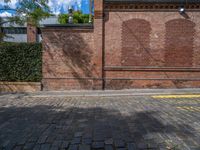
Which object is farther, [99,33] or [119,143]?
[99,33]

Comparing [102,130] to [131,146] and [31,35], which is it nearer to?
[131,146]

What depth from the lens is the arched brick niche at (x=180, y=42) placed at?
16.0 metres

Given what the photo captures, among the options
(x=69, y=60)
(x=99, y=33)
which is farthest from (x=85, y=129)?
(x=99, y=33)

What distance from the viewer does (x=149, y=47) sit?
1603 centimetres

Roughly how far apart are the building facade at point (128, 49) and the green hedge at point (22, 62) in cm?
50

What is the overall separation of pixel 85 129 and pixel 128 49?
10.2 m

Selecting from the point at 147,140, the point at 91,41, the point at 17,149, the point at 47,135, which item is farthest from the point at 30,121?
the point at 91,41

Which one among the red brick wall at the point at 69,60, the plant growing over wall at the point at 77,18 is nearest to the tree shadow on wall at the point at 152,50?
the red brick wall at the point at 69,60

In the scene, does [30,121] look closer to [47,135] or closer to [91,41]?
[47,135]

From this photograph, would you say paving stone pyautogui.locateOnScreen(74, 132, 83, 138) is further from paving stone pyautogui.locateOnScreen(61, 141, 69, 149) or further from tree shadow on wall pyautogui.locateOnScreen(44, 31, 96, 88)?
tree shadow on wall pyautogui.locateOnScreen(44, 31, 96, 88)

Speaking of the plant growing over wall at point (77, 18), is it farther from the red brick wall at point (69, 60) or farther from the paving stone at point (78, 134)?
the paving stone at point (78, 134)

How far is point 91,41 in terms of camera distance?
A: 630 inches

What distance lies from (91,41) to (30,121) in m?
9.17

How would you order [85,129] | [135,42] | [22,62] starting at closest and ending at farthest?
[85,129], [135,42], [22,62]
